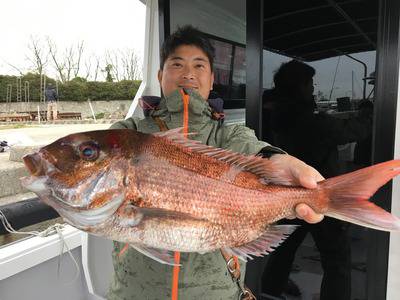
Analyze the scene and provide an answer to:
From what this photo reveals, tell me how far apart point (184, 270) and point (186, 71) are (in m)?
1.04

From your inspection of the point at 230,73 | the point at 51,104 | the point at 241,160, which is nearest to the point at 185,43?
the point at 241,160

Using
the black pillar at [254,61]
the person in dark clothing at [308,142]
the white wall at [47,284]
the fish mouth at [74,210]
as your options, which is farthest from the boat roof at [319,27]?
the white wall at [47,284]

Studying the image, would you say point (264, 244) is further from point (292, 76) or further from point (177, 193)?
point (292, 76)

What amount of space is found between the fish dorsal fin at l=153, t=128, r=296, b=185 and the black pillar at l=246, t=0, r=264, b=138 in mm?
1763

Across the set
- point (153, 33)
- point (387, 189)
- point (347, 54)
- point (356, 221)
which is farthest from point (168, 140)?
point (153, 33)

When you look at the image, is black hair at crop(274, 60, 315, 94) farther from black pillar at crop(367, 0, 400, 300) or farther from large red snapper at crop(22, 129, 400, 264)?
large red snapper at crop(22, 129, 400, 264)

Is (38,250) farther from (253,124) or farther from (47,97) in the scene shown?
(47,97)

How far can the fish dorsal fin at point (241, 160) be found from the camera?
1225 millimetres

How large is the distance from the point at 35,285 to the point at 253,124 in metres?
2.24

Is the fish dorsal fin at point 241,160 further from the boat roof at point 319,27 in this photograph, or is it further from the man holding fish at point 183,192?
the boat roof at point 319,27

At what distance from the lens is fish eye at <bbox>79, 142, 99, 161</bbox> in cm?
109

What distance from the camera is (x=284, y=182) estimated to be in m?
1.32

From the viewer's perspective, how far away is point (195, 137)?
5.79 ft

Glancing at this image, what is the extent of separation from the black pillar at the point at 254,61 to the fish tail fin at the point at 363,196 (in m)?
1.92
